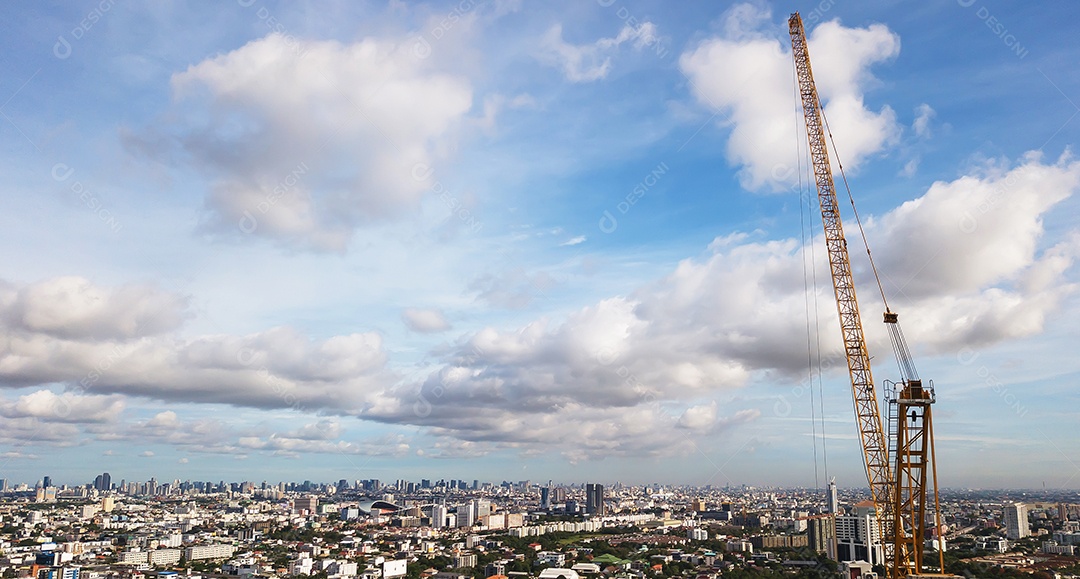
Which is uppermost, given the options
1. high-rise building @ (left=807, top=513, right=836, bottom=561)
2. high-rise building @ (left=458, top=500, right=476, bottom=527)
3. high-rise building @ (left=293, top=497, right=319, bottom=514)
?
high-rise building @ (left=807, top=513, right=836, bottom=561)

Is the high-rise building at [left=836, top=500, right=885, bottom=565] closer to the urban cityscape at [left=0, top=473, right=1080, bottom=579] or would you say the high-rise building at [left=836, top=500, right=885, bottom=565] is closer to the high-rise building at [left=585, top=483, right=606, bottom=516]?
the urban cityscape at [left=0, top=473, right=1080, bottom=579]

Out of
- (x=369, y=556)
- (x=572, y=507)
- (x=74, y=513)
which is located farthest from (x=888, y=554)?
(x=74, y=513)

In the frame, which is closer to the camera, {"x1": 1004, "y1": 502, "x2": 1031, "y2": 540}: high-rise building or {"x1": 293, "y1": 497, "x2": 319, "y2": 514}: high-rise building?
{"x1": 1004, "y1": 502, "x2": 1031, "y2": 540}: high-rise building

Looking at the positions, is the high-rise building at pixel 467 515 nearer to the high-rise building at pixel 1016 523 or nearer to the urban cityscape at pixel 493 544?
the urban cityscape at pixel 493 544

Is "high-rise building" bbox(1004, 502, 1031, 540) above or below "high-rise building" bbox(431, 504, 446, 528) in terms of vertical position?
above

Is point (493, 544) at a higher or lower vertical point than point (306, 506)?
higher

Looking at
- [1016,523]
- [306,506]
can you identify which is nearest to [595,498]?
[306,506]

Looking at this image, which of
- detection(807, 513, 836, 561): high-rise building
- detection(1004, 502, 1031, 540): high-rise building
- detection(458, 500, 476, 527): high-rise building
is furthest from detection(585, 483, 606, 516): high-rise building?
detection(1004, 502, 1031, 540): high-rise building

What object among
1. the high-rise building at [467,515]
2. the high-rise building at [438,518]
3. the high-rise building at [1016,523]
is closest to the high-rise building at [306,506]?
the high-rise building at [438,518]

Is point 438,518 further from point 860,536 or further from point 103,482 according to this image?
point 103,482
